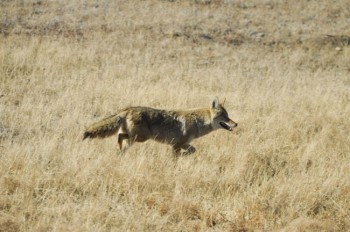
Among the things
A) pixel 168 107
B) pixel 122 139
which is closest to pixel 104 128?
pixel 122 139

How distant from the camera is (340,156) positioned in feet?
25.5

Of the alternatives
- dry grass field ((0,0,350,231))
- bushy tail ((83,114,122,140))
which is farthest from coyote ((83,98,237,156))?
dry grass field ((0,0,350,231))

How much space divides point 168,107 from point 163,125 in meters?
2.67

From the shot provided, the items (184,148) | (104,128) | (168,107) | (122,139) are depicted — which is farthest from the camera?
(168,107)

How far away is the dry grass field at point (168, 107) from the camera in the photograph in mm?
5148

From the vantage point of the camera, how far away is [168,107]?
9891 millimetres

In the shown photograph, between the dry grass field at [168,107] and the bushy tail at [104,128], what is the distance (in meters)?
0.32

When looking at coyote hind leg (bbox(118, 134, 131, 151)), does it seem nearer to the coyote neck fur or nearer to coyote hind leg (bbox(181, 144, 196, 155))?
coyote hind leg (bbox(181, 144, 196, 155))

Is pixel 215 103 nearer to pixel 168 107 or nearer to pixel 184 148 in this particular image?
pixel 184 148

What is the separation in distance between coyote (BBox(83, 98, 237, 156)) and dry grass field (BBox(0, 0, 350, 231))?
26 cm

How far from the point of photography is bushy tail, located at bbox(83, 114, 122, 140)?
6.42 meters

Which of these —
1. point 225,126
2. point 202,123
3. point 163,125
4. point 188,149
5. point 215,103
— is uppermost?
point 215,103

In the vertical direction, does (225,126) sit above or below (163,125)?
below

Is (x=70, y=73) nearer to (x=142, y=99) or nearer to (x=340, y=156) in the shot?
(x=142, y=99)
